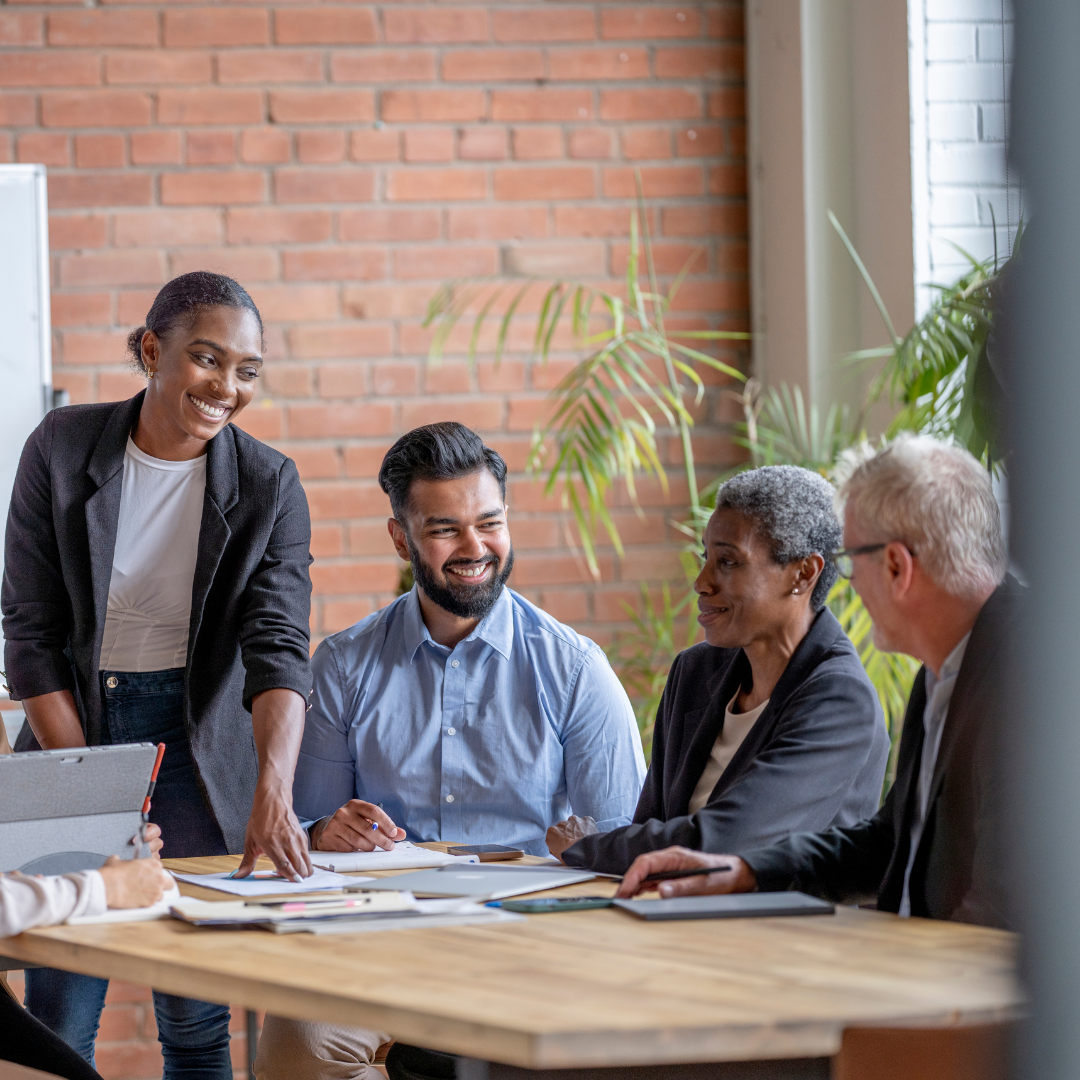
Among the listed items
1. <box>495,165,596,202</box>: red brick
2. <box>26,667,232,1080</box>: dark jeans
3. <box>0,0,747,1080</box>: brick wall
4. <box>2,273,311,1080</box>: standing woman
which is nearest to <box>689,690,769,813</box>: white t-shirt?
<box>2,273,311,1080</box>: standing woman

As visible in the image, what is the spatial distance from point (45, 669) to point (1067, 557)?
6.14 feet

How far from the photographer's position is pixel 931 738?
4.88ft

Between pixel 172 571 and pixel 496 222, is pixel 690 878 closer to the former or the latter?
pixel 172 571

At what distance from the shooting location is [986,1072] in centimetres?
37

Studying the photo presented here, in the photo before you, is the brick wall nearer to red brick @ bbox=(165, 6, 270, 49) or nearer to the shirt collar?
red brick @ bbox=(165, 6, 270, 49)

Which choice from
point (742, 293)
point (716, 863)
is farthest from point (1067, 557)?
point (742, 293)

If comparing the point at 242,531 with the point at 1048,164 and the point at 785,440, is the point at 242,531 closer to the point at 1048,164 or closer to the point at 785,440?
the point at 785,440

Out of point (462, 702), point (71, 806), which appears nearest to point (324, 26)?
point (462, 702)

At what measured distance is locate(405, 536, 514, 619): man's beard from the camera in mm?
2146

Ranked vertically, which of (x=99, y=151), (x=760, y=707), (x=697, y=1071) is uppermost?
(x=99, y=151)

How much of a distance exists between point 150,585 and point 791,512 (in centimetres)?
99

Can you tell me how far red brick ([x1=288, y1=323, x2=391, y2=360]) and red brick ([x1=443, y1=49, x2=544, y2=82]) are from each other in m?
0.66

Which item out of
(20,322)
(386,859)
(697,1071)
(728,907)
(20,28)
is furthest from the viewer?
(20,28)

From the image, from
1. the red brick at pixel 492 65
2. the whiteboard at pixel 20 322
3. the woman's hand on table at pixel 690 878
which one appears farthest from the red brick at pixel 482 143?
the woman's hand on table at pixel 690 878
